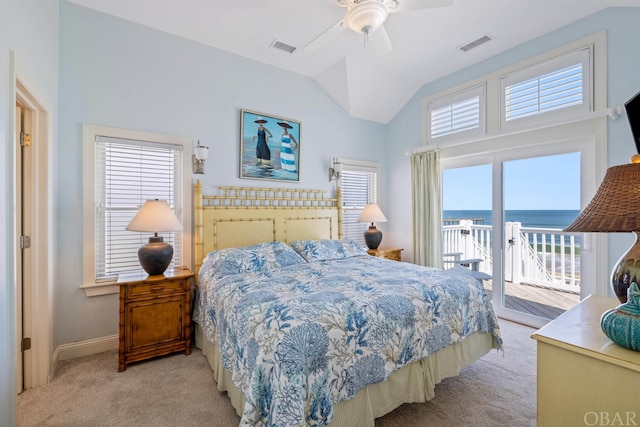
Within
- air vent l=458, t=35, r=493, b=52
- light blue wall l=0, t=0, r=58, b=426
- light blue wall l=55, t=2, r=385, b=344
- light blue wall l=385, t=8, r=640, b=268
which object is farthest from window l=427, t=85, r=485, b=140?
light blue wall l=0, t=0, r=58, b=426

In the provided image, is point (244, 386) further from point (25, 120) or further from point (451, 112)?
point (451, 112)

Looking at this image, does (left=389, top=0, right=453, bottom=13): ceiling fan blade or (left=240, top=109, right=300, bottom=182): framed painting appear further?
(left=240, top=109, right=300, bottom=182): framed painting

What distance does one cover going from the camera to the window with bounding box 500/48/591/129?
9.79 ft

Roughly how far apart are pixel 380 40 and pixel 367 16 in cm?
27

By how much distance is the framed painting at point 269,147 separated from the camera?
367 centimetres

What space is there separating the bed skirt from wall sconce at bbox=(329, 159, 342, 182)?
109 inches

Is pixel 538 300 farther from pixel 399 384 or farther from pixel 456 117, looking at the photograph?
pixel 399 384

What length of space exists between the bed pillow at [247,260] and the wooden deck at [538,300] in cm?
282

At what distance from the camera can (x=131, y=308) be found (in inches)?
98.6

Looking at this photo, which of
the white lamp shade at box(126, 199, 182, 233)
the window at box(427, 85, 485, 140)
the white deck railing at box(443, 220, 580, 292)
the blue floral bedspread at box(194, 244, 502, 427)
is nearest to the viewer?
the blue floral bedspread at box(194, 244, 502, 427)

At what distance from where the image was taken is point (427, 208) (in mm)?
4316

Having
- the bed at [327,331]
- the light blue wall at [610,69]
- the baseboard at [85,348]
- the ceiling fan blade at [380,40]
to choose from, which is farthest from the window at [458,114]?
the baseboard at [85,348]

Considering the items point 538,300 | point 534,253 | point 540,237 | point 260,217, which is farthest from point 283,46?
point 538,300

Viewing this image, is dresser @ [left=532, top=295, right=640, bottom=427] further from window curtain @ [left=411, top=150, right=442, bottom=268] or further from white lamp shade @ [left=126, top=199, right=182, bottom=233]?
window curtain @ [left=411, top=150, right=442, bottom=268]
